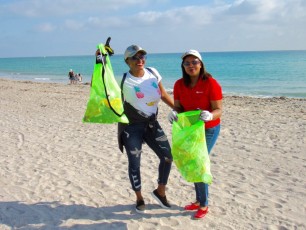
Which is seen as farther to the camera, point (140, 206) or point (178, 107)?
point (140, 206)

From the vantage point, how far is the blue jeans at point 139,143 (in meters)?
3.72

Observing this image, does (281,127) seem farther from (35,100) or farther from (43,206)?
(35,100)

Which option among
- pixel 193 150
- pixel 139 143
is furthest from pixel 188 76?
pixel 139 143

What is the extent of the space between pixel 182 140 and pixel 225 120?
7.00 meters

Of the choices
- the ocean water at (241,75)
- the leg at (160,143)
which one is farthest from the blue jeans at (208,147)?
the ocean water at (241,75)

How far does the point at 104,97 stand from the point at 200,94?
3.28 feet

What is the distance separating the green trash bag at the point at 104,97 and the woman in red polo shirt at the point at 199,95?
57cm

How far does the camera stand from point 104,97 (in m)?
3.66

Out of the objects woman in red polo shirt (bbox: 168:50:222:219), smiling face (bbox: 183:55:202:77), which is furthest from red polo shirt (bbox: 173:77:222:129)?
smiling face (bbox: 183:55:202:77)

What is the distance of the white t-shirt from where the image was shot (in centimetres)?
361

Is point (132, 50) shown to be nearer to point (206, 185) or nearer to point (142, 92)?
point (142, 92)

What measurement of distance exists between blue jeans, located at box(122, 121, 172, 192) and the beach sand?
1.82ft

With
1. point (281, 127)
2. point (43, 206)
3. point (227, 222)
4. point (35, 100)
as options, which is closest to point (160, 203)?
point (227, 222)

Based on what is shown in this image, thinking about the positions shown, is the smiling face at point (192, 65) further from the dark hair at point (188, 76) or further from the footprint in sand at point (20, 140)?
the footprint in sand at point (20, 140)
